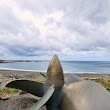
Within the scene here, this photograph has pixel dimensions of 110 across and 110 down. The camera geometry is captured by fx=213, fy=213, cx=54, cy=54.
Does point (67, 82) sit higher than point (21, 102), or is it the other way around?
point (67, 82)

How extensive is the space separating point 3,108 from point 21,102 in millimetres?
711

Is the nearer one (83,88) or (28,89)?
(83,88)

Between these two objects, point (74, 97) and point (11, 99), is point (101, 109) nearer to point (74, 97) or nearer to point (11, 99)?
point (74, 97)

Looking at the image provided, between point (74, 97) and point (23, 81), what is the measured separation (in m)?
2.02

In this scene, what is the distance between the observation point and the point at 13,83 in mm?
7473

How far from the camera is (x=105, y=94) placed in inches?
262

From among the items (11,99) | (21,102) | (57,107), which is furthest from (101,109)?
(11,99)

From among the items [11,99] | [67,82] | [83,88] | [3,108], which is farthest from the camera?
[11,99]

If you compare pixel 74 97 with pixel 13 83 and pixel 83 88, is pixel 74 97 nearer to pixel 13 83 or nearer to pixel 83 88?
pixel 83 88

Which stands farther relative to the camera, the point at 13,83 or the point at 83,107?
the point at 13,83

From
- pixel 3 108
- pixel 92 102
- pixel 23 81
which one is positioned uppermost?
pixel 23 81

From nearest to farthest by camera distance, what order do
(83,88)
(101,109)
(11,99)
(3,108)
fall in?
(101,109) → (83,88) → (3,108) → (11,99)

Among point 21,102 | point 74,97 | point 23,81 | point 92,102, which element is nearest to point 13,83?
point 23,81

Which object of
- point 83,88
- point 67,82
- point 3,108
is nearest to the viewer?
point 83,88
